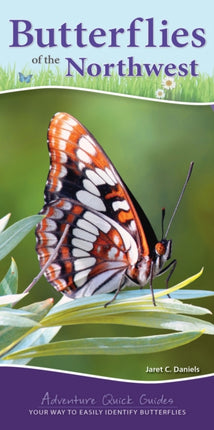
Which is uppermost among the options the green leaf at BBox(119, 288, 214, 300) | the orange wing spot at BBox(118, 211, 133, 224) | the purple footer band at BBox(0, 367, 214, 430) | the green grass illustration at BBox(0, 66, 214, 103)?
the green grass illustration at BBox(0, 66, 214, 103)

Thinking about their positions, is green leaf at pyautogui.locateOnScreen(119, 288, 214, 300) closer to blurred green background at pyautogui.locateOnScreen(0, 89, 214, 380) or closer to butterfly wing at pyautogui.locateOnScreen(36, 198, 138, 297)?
butterfly wing at pyautogui.locateOnScreen(36, 198, 138, 297)

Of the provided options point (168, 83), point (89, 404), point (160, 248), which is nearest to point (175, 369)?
point (89, 404)

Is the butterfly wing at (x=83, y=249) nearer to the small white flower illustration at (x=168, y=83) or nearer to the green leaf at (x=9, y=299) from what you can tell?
the green leaf at (x=9, y=299)

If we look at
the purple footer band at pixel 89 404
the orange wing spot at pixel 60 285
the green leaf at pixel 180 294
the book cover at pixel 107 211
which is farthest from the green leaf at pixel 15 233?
the purple footer band at pixel 89 404

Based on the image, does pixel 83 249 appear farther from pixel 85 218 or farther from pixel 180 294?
pixel 180 294

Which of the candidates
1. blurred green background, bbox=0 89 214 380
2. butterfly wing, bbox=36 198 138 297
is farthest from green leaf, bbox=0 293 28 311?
blurred green background, bbox=0 89 214 380

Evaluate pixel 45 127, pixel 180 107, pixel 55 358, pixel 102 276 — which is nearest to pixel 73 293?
pixel 102 276
